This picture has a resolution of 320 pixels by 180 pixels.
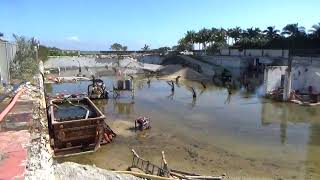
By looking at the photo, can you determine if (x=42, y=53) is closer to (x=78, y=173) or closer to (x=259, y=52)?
(x=259, y=52)

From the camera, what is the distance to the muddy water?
58.3 ft

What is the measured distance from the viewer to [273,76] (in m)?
37.1

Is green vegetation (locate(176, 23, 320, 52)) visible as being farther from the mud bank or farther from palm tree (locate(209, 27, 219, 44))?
the mud bank

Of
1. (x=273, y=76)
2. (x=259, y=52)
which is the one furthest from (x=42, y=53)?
(x=273, y=76)

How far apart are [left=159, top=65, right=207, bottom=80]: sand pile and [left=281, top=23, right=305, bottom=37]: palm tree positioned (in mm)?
20032

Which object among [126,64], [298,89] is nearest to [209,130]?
[298,89]

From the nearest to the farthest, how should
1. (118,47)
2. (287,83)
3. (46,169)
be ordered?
(46,169), (287,83), (118,47)

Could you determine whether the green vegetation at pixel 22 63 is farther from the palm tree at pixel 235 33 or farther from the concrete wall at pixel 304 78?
the palm tree at pixel 235 33

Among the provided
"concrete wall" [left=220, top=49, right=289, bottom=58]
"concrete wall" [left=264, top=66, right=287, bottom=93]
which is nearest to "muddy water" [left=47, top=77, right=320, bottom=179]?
"concrete wall" [left=264, top=66, right=287, bottom=93]

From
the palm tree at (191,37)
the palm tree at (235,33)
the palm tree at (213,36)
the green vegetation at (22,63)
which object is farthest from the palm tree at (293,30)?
the green vegetation at (22,63)

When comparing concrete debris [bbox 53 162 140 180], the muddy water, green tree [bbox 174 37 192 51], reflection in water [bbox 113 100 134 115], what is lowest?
the muddy water

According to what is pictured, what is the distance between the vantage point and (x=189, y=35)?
102125 mm

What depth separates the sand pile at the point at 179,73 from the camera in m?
60.8

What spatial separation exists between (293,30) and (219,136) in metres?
53.6
